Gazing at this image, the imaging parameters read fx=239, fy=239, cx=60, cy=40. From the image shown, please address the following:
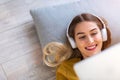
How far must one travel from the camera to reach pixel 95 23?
85 cm

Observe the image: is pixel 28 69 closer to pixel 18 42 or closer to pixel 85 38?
pixel 18 42

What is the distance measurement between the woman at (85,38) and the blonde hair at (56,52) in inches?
0.8

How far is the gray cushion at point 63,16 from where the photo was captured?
3.08ft

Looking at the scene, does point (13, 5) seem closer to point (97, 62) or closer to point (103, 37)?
point (103, 37)

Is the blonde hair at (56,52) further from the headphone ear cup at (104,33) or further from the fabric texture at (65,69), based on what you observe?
the headphone ear cup at (104,33)

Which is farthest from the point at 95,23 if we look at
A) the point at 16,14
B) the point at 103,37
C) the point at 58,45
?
the point at 16,14

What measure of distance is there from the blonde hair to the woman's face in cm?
9

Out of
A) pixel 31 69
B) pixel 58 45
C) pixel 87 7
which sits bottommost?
pixel 31 69

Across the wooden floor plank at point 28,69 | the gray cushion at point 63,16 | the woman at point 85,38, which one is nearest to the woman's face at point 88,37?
the woman at point 85,38

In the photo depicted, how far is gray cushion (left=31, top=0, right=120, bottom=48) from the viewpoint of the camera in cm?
94

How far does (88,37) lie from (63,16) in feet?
0.61

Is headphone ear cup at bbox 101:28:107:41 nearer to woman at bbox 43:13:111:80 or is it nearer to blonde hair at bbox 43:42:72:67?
woman at bbox 43:13:111:80

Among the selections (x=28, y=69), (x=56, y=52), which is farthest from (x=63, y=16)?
(x=28, y=69)

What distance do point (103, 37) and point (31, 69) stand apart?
321mm
